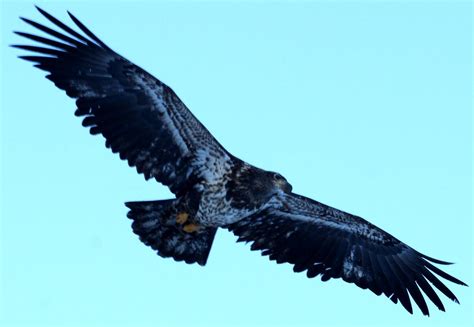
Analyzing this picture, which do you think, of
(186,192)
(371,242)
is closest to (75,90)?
(186,192)

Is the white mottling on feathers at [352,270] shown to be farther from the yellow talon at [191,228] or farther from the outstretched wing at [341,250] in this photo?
the yellow talon at [191,228]

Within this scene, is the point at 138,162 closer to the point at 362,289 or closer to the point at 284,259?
the point at 284,259

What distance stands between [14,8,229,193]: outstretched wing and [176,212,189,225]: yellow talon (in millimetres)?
386

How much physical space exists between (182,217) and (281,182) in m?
1.47

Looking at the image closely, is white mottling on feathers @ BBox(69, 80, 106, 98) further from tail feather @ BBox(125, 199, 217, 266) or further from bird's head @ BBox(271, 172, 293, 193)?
bird's head @ BBox(271, 172, 293, 193)

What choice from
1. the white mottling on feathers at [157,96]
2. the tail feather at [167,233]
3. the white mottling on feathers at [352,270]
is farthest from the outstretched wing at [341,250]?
the white mottling on feathers at [157,96]

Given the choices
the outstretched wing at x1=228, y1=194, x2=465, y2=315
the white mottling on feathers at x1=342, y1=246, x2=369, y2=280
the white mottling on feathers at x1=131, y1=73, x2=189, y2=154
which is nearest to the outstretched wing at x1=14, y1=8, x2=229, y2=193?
the white mottling on feathers at x1=131, y1=73, x2=189, y2=154

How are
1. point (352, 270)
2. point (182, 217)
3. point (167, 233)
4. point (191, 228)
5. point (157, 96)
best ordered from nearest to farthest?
point (157, 96)
point (182, 217)
point (191, 228)
point (167, 233)
point (352, 270)

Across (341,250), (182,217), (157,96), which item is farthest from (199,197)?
(341,250)

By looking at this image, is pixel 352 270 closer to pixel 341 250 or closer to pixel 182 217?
pixel 341 250

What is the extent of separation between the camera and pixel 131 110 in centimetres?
1686

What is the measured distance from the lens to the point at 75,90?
1655cm

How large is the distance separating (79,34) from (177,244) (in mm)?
3448

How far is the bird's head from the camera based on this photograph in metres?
17.1
